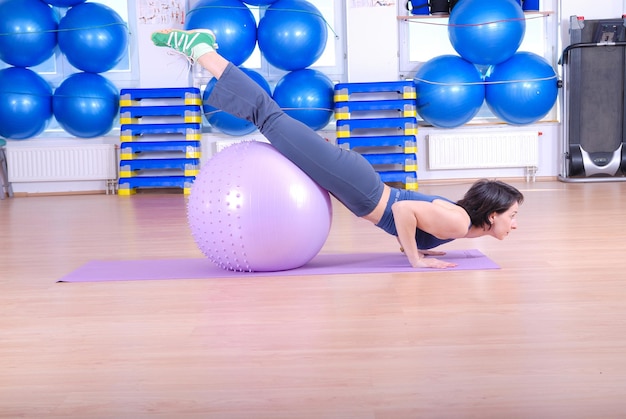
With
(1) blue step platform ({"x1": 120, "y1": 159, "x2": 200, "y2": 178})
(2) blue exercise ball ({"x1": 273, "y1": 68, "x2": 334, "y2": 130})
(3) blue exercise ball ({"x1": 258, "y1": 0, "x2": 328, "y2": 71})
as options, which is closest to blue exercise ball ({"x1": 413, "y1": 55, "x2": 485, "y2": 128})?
(2) blue exercise ball ({"x1": 273, "y1": 68, "x2": 334, "y2": 130})

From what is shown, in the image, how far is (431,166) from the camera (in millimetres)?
6879

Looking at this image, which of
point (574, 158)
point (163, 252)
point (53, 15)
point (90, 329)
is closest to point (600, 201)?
point (574, 158)

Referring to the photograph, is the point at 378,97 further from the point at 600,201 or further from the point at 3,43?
the point at 3,43

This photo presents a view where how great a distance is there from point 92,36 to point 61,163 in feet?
4.24

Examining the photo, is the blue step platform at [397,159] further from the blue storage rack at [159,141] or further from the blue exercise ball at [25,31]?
the blue exercise ball at [25,31]

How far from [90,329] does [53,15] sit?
16.9 ft

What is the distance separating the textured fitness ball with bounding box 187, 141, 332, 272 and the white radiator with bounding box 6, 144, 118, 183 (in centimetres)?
439

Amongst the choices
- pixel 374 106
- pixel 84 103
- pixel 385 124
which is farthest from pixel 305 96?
pixel 84 103

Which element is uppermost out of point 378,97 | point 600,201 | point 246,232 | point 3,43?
point 3,43

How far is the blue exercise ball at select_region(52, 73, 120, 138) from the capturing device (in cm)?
634

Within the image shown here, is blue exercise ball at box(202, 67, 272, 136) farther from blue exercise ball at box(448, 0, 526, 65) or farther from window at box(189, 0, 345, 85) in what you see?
blue exercise ball at box(448, 0, 526, 65)

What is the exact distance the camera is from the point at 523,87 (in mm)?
6227

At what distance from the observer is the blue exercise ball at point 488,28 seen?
6.07 metres

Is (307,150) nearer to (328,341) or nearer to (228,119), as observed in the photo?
(328,341)
